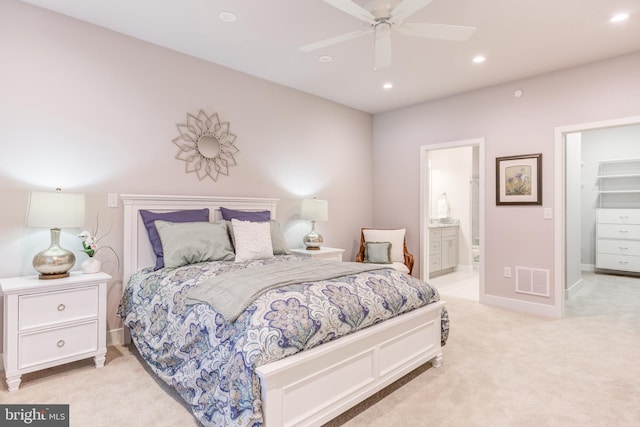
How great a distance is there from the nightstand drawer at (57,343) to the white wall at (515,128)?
4001mm

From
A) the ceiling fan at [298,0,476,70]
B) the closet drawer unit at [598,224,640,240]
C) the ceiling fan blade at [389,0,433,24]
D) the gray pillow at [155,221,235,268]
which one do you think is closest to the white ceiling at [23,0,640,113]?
the ceiling fan at [298,0,476,70]

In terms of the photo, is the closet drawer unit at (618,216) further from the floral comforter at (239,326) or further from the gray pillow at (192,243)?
the gray pillow at (192,243)

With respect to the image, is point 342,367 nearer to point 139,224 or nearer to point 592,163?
point 139,224

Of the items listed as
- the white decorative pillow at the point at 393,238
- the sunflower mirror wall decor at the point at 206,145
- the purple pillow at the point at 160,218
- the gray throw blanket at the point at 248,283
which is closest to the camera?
the gray throw blanket at the point at 248,283

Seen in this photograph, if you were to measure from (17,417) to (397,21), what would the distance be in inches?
131

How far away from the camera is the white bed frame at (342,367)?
1.55m

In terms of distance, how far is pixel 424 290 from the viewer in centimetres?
247

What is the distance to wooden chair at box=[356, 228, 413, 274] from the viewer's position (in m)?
4.60

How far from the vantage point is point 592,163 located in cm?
636

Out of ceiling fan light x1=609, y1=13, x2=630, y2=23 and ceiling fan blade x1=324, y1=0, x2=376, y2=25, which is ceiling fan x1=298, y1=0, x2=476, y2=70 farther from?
ceiling fan light x1=609, y1=13, x2=630, y2=23

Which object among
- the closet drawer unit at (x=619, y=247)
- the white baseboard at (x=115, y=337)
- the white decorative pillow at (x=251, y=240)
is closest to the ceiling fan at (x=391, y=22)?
the white decorative pillow at (x=251, y=240)

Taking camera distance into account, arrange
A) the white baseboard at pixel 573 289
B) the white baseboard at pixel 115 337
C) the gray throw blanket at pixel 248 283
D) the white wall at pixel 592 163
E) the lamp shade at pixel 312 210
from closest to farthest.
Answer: the gray throw blanket at pixel 248 283
the white baseboard at pixel 115 337
the lamp shade at pixel 312 210
the white baseboard at pixel 573 289
the white wall at pixel 592 163

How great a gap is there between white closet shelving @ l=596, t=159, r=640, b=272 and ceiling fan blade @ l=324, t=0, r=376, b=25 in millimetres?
6236

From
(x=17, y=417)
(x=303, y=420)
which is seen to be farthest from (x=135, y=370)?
(x=303, y=420)
